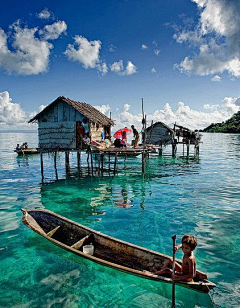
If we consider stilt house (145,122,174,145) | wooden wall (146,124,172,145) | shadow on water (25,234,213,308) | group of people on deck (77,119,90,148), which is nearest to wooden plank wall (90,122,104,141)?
group of people on deck (77,119,90,148)

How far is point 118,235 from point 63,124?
12.5 m

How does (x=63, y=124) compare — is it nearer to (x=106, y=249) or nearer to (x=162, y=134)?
(x=106, y=249)

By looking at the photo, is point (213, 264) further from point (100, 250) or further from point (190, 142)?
point (190, 142)

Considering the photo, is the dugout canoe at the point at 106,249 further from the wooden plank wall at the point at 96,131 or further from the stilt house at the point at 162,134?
the stilt house at the point at 162,134

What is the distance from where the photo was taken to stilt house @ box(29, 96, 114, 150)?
1927 cm

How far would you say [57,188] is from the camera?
1850 cm

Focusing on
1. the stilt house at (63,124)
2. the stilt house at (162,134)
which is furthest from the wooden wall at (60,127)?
the stilt house at (162,134)

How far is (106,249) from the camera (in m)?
7.61

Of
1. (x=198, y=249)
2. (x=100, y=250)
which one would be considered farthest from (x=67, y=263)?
(x=198, y=249)

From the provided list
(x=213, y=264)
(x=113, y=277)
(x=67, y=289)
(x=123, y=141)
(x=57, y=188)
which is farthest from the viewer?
(x=123, y=141)

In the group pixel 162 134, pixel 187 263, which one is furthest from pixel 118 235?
pixel 162 134

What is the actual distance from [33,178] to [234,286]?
19.9 metres

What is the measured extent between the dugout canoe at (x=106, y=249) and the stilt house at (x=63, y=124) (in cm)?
1034

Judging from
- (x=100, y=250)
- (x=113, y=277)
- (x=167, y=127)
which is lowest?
(x=113, y=277)
